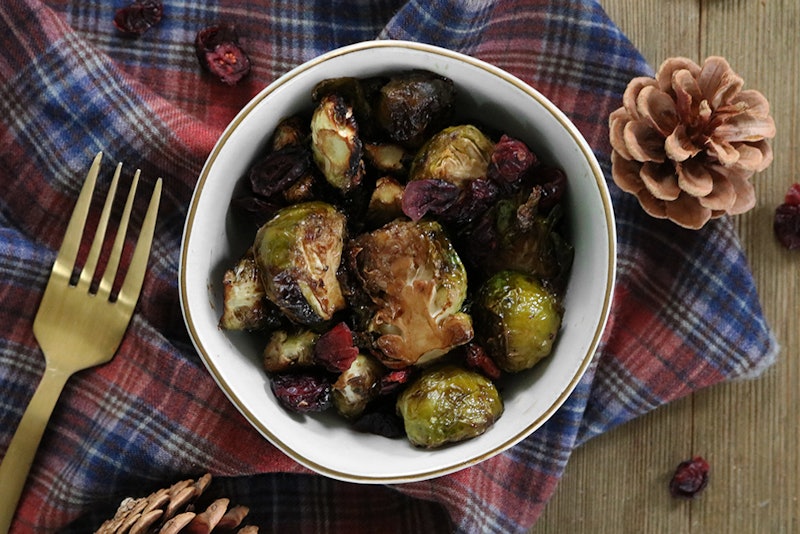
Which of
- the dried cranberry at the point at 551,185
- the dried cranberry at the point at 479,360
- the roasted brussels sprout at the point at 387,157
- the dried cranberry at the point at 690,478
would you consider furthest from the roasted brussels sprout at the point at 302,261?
the dried cranberry at the point at 690,478

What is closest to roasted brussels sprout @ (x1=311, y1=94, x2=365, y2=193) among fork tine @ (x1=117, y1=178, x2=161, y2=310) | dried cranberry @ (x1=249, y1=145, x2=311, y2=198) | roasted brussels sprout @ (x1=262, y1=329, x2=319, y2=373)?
dried cranberry @ (x1=249, y1=145, x2=311, y2=198)

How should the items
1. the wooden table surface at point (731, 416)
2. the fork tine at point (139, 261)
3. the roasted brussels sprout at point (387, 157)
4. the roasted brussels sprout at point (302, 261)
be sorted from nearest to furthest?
the roasted brussels sprout at point (302, 261)
the roasted brussels sprout at point (387, 157)
the fork tine at point (139, 261)
the wooden table surface at point (731, 416)

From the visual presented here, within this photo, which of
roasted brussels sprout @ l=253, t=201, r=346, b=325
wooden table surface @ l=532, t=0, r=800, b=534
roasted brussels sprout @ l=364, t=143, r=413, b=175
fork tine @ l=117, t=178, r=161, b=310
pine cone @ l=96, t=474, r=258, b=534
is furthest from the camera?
wooden table surface @ l=532, t=0, r=800, b=534

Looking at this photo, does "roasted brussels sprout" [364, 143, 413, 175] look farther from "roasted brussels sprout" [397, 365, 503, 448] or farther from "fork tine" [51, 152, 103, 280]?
"fork tine" [51, 152, 103, 280]

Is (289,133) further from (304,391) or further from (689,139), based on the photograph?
(689,139)

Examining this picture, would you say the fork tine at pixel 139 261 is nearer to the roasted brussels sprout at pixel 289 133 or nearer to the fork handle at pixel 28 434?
the fork handle at pixel 28 434

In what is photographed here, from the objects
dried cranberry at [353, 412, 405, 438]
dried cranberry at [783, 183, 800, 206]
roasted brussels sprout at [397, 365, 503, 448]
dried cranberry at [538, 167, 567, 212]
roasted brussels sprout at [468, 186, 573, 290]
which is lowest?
→ dried cranberry at [783, 183, 800, 206]
